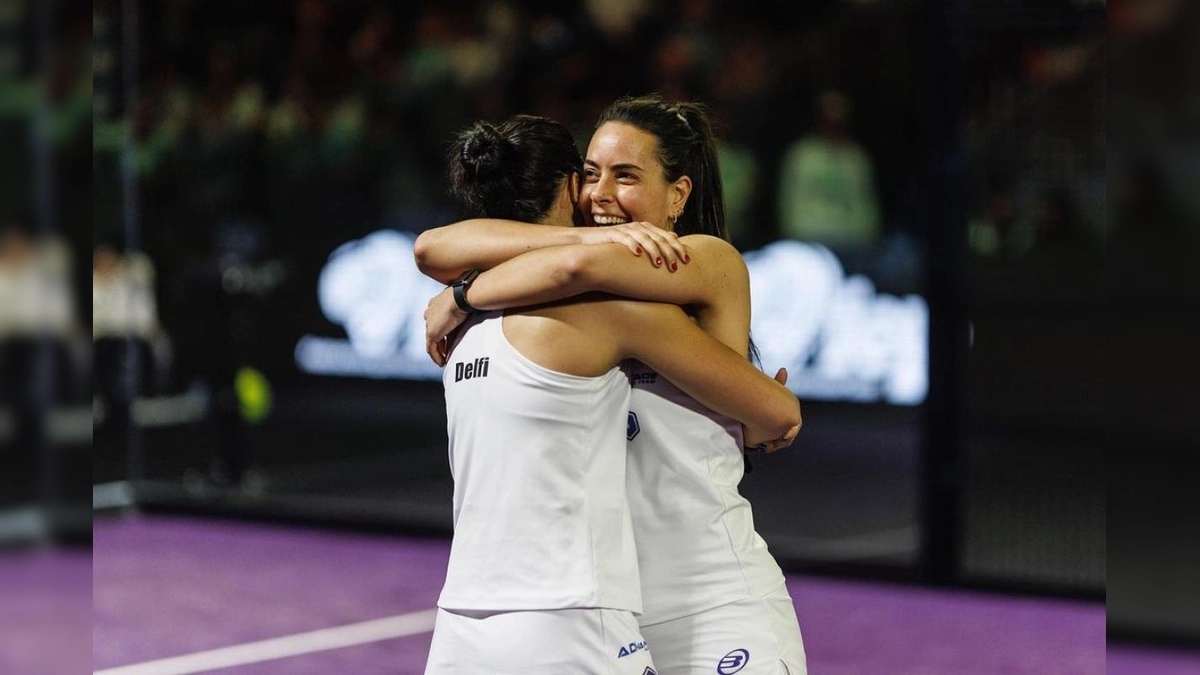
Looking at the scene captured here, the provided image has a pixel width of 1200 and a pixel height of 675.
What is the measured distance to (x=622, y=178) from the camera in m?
3.07

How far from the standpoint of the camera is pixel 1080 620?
22.1 feet

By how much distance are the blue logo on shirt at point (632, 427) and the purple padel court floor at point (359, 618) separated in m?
3.07

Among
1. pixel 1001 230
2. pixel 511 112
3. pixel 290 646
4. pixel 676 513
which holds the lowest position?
pixel 290 646

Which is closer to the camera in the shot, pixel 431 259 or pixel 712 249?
pixel 712 249

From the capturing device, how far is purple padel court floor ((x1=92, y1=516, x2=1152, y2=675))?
19.9 ft

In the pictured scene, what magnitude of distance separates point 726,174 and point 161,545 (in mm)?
3827

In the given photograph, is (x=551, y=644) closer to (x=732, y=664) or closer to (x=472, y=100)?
(x=732, y=664)

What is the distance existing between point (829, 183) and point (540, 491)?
680 centimetres

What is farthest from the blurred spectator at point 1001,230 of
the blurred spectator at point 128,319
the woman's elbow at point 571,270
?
the woman's elbow at point 571,270

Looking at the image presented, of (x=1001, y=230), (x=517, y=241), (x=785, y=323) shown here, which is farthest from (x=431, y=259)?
(x=785, y=323)

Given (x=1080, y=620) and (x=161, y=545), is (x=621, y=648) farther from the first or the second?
(x=161, y=545)

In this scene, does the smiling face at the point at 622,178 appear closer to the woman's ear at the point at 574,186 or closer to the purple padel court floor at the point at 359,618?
the woman's ear at the point at 574,186

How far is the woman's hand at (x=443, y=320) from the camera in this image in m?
2.89

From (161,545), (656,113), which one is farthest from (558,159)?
(161,545)
